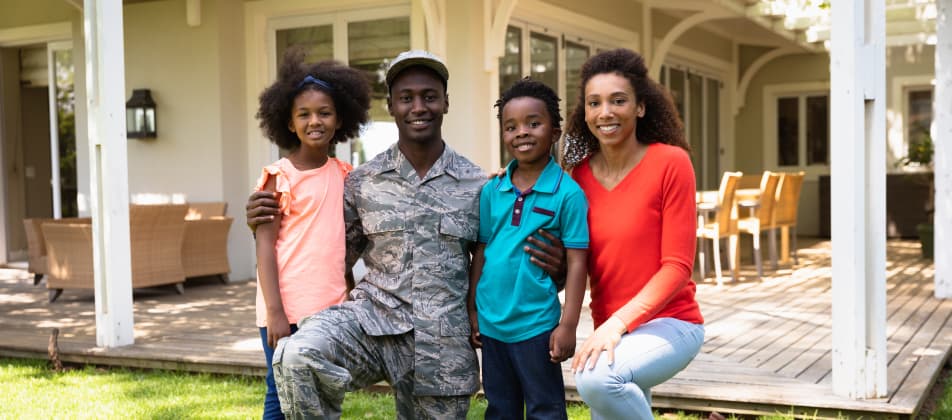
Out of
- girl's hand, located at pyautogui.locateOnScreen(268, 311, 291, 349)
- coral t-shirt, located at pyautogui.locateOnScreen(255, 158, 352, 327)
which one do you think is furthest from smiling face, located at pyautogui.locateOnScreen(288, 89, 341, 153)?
girl's hand, located at pyautogui.locateOnScreen(268, 311, 291, 349)

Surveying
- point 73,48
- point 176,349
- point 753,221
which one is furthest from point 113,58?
Answer: point 753,221

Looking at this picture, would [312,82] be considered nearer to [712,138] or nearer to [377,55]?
[377,55]

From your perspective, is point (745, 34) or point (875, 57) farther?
point (745, 34)

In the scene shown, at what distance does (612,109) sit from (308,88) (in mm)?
923

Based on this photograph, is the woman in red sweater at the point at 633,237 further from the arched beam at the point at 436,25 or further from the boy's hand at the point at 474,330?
the arched beam at the point at 436,25

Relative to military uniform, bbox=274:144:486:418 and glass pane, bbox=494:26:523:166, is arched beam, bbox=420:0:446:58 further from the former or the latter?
military uniform, bbox=274:144:486:418

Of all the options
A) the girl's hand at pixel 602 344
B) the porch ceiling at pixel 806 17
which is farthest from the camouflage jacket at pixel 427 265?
the porch ceiling at pixel 806 17

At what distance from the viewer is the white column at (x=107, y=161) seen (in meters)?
4.78

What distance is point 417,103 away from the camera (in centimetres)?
246

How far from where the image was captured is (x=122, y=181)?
486 centimetres

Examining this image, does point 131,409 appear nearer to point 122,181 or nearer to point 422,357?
point 122,181

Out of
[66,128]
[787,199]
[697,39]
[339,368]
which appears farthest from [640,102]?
[697,39]

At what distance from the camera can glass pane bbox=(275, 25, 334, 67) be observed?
308 inches

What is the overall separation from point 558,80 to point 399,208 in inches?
237
